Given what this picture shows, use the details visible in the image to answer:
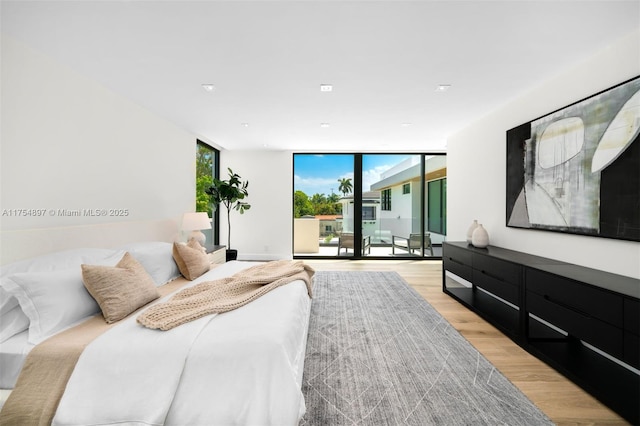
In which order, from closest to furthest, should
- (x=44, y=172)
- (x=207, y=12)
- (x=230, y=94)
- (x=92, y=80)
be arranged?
(x=207, y=12) < (x=44, y=172) < (x=92, y=80) < (x=230, y=94)

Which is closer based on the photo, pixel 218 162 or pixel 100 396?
pixel 100 396

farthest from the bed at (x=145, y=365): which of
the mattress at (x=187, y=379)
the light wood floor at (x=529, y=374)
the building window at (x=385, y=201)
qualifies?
the building window at (x=385, y=201)

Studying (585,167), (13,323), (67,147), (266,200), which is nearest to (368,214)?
(266,200)

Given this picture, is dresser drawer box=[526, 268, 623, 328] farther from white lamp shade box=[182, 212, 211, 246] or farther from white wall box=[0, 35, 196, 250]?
white wall box=[0, 35, 196, 250]

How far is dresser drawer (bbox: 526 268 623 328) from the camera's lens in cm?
178

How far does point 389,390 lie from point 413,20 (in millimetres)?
2578

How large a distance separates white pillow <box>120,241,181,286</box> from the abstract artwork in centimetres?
383

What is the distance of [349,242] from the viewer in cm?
668

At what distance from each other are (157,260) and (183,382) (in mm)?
1685

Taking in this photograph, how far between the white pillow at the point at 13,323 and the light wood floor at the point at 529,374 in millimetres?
3228

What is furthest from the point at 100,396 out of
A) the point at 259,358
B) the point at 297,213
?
the point at 297,213

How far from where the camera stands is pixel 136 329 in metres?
1.63

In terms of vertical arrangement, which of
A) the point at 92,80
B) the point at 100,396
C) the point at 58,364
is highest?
the point at 92,80

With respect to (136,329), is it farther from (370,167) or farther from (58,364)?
(370,167)
